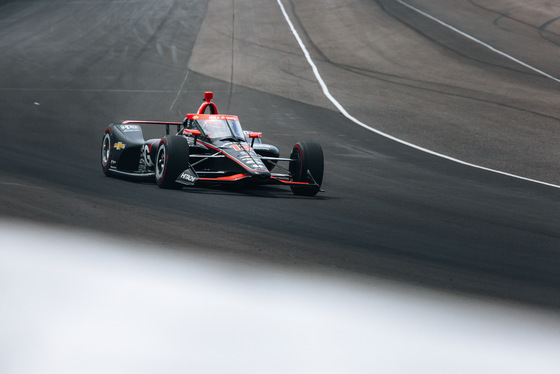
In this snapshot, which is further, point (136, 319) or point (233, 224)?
point (233, 224)

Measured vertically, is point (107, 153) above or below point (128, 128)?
below

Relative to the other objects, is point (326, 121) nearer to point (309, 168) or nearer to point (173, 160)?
point (309, 168)

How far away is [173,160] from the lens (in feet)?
32.9

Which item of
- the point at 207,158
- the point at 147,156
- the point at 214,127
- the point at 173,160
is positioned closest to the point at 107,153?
the point at 147,156

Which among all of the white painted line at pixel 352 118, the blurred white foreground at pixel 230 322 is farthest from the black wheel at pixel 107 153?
the white painted line at pixel 352 118

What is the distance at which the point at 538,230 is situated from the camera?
877 cm

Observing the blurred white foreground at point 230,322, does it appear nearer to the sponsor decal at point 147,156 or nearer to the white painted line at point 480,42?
the sponsor decal at point 147,156

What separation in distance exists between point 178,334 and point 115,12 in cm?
3435

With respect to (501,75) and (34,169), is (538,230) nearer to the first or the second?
(34,169)

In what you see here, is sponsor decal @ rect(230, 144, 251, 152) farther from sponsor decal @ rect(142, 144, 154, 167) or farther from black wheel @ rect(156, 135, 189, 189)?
sponsor decal @ rect(142, 144, 154, 167)

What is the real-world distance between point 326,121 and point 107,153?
8108 mm

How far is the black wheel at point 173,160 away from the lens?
33.0 feet

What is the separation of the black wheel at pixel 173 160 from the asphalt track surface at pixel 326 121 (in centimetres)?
29

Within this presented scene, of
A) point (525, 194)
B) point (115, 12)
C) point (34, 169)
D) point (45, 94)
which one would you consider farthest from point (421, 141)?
point (115, 12)
